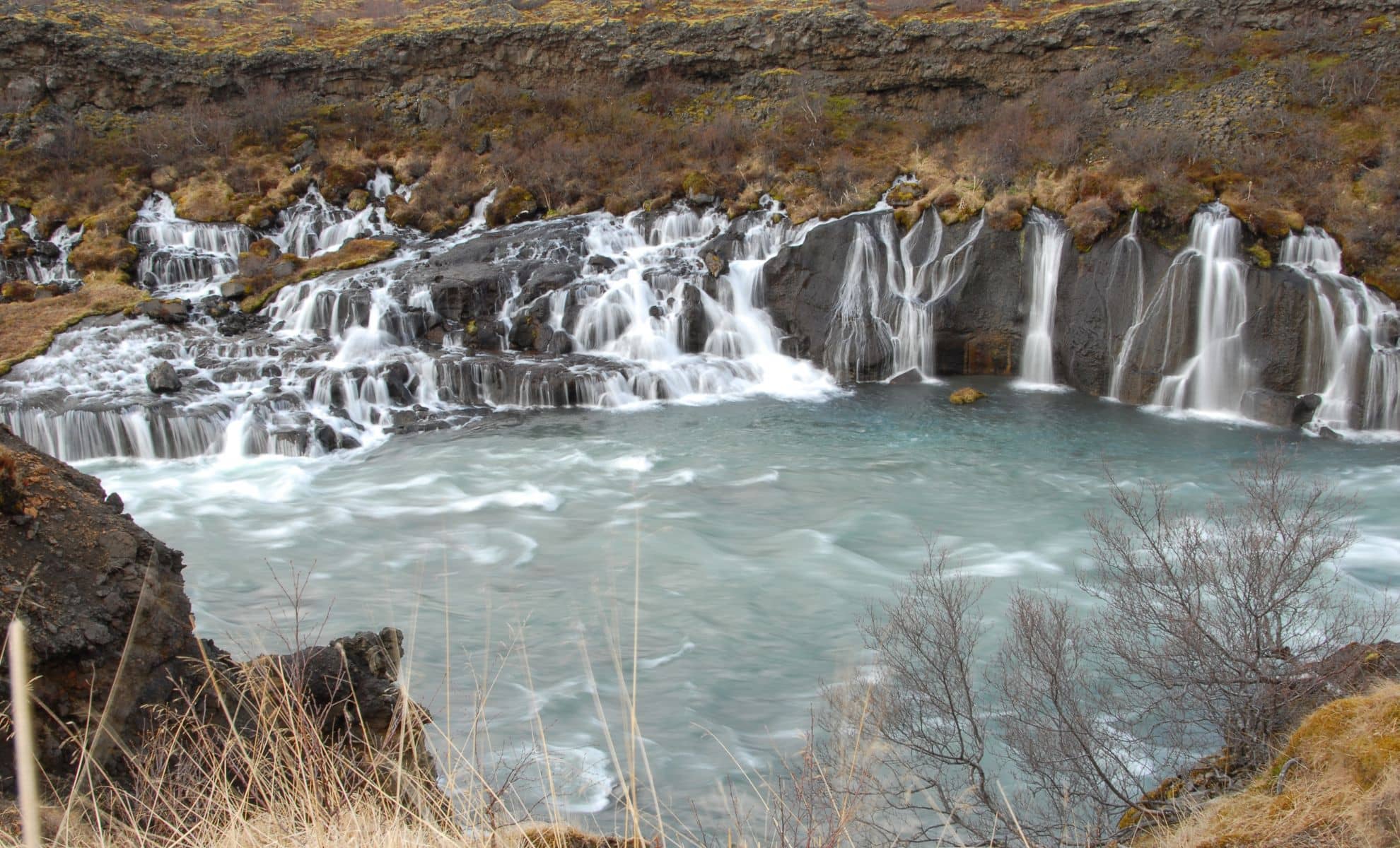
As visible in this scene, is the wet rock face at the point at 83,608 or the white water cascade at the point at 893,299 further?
the white water cascade at the point at 893,299

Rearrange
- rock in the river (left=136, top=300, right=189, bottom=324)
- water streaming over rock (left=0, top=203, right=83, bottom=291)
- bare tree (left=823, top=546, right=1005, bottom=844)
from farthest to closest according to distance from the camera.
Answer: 1. water streaming over rock (left=0, top=203, right=83, bottom=291)
2. rock in the river (left=136, top=300, right=189, bottom=324)
3. bare tree (left=823, top=546, right=1005, bottom=844)

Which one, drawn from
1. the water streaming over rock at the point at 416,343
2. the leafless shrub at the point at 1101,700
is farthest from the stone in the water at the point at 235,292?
the leafless shrub at the point at 1101,700

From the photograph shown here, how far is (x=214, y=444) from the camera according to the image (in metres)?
15.7

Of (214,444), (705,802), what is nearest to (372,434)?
(214,444)

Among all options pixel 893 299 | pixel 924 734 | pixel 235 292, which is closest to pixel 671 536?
pixel 924 734

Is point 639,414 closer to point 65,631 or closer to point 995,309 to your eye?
point 995,309

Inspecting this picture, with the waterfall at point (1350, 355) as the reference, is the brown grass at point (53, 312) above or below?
above

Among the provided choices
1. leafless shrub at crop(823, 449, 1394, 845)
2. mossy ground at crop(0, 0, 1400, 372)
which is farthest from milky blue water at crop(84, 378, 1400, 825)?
mossy ground at crop(0, 0, 1400, 372)

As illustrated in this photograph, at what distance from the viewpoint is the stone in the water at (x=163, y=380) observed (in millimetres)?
16672

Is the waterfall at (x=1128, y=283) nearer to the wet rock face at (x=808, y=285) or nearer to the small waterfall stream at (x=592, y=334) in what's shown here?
the small waterfall stream at (x=592, y=334)

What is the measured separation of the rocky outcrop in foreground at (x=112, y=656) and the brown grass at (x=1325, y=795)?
10.4 feet

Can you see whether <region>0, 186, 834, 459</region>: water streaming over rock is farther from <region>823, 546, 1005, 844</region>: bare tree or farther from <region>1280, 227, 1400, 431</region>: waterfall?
<region>823, 546, 1005, 844</region>: bare tree

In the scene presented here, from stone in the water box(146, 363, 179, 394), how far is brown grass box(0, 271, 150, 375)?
292 centimetres

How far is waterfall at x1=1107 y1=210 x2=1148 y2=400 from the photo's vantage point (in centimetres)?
1800
